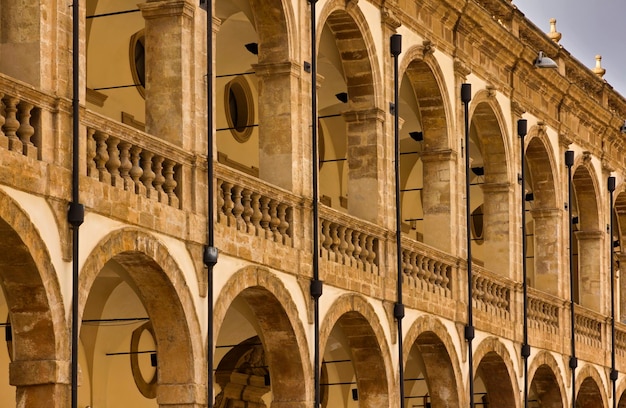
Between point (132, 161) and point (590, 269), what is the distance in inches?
716

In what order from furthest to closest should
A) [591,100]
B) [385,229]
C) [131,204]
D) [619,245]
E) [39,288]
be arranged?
[619,245]
[591,100]
[385,229]
[131,204]
[39,288]

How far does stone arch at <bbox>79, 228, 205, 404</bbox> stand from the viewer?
1844 cm

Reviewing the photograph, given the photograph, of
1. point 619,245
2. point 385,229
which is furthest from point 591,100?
point 385,229

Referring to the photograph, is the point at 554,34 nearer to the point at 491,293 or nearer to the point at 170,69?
the point at 491,293

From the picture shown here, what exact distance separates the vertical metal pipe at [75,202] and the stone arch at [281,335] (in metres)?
4.24

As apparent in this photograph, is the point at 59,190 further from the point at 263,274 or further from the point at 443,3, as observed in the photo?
the point at 443,3

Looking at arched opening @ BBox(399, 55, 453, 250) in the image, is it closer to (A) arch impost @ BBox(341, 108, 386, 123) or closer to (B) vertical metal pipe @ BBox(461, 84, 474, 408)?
(B) vertical metal pipe @ BBox(461, 84, 474, 408)

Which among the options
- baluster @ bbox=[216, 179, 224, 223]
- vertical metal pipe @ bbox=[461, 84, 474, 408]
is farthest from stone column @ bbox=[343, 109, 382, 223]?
baluster @ bbox=[216, 179, 224, 223]

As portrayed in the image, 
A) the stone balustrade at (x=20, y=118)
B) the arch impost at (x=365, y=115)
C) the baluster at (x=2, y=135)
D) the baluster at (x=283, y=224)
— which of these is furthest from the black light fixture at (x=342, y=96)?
the baluster at (x=2, y=135)

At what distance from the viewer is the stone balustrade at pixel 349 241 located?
890 inches

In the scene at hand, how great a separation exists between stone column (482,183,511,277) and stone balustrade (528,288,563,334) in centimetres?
101

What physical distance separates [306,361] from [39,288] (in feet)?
20.0

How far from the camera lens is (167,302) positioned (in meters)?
18.8

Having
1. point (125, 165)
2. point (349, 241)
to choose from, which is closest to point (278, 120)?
point (349, 241)
